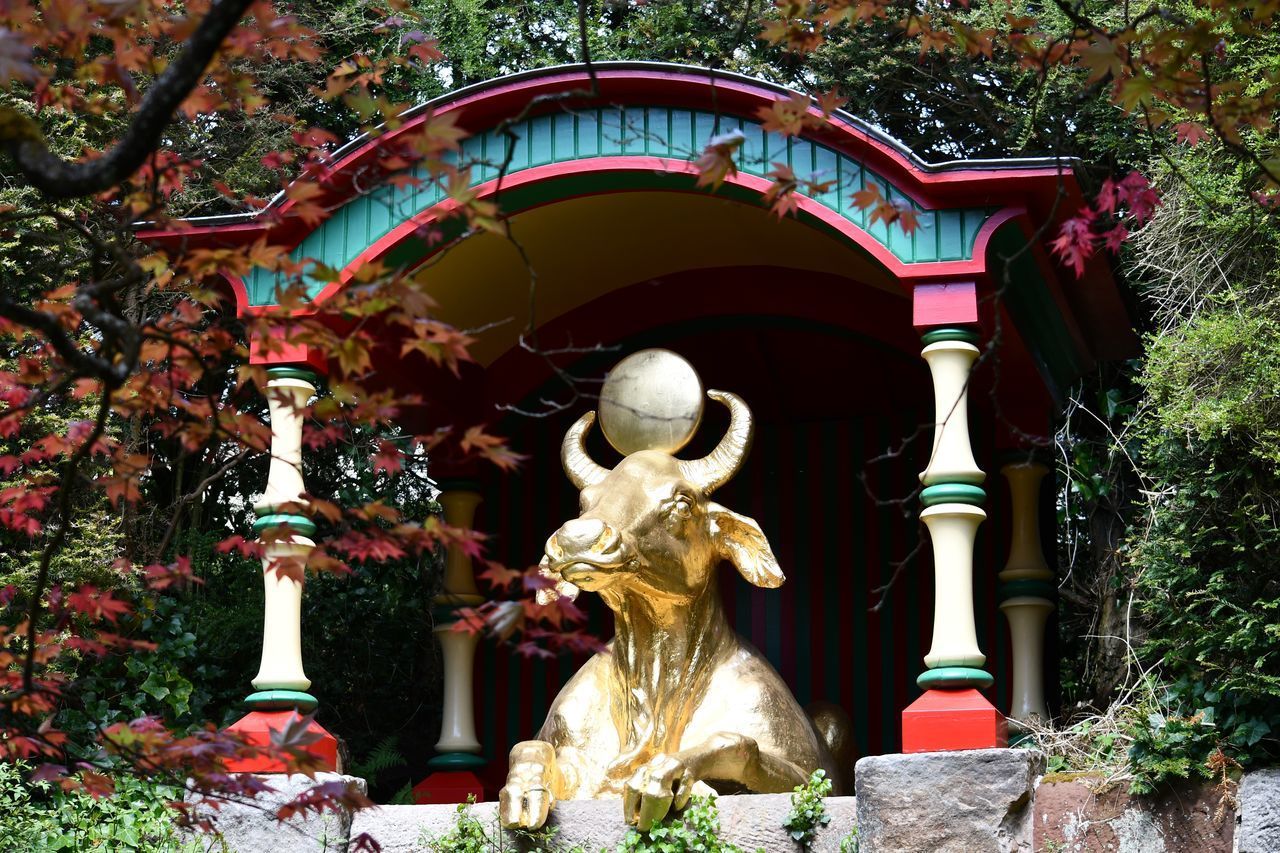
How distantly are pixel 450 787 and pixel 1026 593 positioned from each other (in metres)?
2.75


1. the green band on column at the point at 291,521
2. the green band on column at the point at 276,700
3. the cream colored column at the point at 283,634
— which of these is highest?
the green band on column at the point at 291,521

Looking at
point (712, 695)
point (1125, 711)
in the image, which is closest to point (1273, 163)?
point (1125, 711)

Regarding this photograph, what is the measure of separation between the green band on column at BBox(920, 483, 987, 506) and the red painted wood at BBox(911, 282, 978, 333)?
617 mm

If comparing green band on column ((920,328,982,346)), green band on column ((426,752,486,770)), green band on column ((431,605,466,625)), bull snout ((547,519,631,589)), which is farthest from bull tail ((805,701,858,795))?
green band on column ((920,328,982,346))

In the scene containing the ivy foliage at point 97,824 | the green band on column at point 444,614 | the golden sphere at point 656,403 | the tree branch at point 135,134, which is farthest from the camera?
the green band on column at point 444,614

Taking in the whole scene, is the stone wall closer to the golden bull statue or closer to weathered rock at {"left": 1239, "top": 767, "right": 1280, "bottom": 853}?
weathered rock at {"left": 1239, "top": 767, "right": 1280, "bottom": 853}

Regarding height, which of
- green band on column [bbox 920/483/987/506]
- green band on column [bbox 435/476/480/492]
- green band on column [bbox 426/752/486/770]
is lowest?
green band on column [bbox 426/752/486/770]

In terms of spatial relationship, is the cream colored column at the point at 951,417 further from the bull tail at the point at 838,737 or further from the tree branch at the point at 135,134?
the tree branch at the point at 135,134

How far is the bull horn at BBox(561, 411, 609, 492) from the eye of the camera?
793 centimetres

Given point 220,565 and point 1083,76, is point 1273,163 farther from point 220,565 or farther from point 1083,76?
point 220,565

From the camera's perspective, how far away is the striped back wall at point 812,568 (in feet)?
29.5

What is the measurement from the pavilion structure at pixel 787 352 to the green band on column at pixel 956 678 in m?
0.01

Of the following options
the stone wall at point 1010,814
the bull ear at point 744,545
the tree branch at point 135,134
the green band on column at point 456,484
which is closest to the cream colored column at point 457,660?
the green band on column at point 456,484

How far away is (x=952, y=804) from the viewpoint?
21.1 feet
